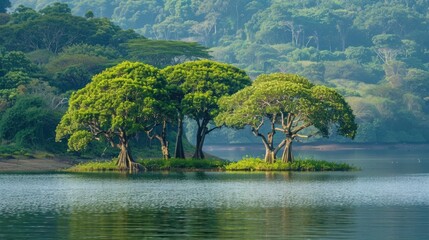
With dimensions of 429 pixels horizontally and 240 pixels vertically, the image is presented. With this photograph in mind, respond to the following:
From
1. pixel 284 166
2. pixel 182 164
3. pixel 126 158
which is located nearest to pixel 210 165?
pixel 182 164

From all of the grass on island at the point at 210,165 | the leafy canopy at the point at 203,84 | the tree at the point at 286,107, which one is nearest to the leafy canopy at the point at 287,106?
the tree at the point at 286,107

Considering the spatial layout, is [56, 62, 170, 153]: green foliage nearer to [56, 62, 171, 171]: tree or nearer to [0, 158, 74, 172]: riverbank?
[56, 62, 171, 171]: tree

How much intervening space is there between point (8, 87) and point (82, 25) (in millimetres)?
41785

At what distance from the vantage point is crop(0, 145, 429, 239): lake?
60.1 metres

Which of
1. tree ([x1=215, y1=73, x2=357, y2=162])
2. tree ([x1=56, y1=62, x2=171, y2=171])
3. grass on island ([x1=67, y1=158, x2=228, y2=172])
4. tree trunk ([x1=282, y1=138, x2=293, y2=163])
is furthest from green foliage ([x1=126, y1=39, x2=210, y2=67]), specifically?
tree trunk ([x1=282, y1=138, x2=293, y2=163])

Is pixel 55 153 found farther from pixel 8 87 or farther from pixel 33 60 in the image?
pixel 33 60

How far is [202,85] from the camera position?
409 ft

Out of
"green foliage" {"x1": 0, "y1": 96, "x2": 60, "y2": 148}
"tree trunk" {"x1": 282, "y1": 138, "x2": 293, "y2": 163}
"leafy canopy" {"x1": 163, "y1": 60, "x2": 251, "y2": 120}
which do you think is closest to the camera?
"tree trunk" {"x1": 282, "y1": 138, "x2": 293, "y2": 163}

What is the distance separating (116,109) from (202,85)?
10.5m

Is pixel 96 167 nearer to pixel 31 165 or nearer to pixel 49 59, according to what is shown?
pixel 31 165

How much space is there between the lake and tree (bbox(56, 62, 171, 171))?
7.80 m

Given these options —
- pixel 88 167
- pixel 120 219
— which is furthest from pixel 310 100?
pixel 120 219

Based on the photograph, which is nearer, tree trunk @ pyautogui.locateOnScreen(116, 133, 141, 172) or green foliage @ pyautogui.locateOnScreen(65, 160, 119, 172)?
tree trunk @ pyautogui.locateOnScreen(116, 133, 141, 172)

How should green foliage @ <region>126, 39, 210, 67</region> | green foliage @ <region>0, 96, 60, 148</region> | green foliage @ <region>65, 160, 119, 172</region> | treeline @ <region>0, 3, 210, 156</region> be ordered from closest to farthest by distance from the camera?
green foliage @ <region>65, 160, 119, 172</region> < green foliage @ <region>0, 96, 60, 148</region> < treeline @ <region>0, 3, 210, 156</region> < green foliage @ <region>126, 39, 210, 67</region>
